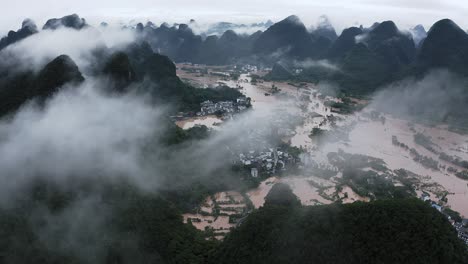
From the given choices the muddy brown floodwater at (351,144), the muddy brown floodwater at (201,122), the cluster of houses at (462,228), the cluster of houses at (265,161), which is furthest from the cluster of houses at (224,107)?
the cluster of houses at (462,228)

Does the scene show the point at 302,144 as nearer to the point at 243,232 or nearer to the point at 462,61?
the point at 243,232

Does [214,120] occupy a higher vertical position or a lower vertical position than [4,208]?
lower

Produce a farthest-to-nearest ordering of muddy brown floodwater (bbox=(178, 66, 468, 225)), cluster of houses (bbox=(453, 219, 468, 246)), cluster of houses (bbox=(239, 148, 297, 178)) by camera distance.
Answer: cluster of houses (bbox=(239, 148, 297, 178)), muddy brown floodwater (bbox=(178, 66, 468, 225)), cluster of houses (bbox=(453, 219, 468, 246))

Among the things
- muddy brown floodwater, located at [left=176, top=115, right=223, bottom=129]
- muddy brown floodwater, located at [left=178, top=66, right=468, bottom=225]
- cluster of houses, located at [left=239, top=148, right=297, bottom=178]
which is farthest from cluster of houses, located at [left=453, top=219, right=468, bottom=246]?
muddy brown floodwater, located at [left=176, top=115, right=223, bottom=129]

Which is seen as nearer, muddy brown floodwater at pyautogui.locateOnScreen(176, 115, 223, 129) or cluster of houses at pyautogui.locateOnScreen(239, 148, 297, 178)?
cluster of houses at pyautogui.locateOnScreen(239, 148, 297, 178)

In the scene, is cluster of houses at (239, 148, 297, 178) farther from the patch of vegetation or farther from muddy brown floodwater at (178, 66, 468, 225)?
the patch of vegetation

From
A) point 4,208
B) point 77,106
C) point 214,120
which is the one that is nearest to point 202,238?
point 4,208

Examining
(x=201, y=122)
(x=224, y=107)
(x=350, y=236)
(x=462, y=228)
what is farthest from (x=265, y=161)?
(x=224, y=107)

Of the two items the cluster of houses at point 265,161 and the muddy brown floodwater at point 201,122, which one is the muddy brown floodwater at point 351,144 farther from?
the muddy brown floodwater at point 201,122
